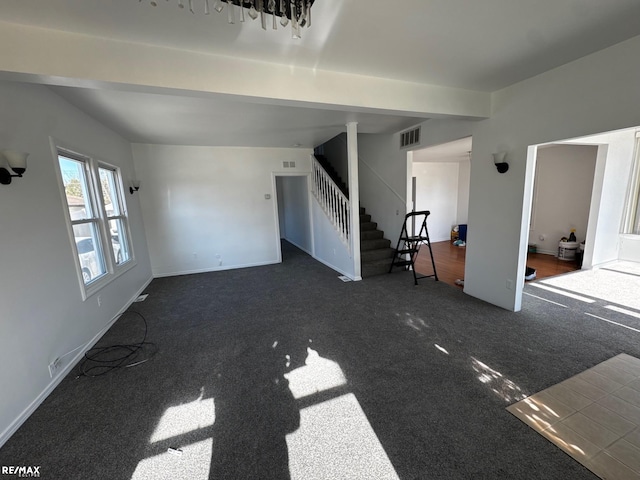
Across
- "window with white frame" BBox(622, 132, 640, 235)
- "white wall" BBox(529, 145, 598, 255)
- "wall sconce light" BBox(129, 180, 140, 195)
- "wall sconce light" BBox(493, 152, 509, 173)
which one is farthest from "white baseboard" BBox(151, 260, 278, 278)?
"window with white frame" BBox(622, 132, 640, 235)

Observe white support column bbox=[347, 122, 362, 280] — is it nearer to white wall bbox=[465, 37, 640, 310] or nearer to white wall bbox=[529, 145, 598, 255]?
white wall bbox=[465, 37, 640, 310]

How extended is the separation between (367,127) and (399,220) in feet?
6.18

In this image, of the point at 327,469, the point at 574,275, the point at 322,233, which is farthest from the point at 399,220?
the point at 327,469

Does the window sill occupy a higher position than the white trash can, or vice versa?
the window sill

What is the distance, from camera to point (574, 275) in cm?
453

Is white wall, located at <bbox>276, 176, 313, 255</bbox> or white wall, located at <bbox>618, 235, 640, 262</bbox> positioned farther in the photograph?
white wall, located at <bbox>276, 176, 313, 255</bbox>

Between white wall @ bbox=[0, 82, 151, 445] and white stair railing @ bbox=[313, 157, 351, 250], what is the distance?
3.70 metres

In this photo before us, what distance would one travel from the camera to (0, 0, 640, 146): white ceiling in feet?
5.20

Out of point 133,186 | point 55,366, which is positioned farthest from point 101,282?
point 133,186

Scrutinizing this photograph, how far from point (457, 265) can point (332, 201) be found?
2974 millimetres

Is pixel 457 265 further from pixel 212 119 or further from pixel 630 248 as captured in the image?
pixel 212 119

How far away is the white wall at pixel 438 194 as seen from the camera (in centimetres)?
761

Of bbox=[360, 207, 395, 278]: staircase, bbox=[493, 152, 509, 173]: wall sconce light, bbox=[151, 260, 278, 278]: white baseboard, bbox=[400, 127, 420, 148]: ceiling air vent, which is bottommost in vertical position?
bbox=[151, 260, 278, 278]: white baseboard

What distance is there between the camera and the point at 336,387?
2.12 m
